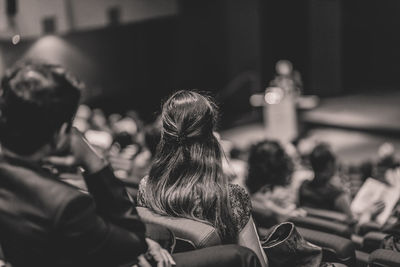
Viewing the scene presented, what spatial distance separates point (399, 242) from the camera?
7.12 ft

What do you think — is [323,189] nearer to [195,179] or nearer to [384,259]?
[384,259]

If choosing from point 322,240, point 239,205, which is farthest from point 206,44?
point 239,205

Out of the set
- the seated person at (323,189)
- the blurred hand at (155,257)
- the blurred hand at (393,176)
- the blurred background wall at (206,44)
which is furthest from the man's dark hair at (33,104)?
the blurred background wall at (206,44)

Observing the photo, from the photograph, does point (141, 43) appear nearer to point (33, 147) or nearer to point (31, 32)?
point (31, 32)

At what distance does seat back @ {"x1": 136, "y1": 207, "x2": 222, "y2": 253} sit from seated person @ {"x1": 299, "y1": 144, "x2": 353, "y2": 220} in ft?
6.95

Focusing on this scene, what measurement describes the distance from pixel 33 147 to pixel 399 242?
1.50 meters

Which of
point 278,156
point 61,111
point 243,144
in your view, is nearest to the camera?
point 61,111

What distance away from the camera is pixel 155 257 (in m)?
1.39

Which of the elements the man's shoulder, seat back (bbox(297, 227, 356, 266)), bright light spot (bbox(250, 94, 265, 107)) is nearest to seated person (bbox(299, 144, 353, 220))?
seat back (bbox(297, 227, 356, 266))

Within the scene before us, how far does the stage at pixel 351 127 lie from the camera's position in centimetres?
943

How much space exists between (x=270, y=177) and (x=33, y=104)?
2243 mm

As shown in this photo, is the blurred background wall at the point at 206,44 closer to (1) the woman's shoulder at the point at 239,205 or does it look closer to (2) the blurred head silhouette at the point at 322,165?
(2) the blurred head silhouette at the point at 322,165

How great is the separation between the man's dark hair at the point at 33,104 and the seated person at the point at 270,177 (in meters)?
2.13

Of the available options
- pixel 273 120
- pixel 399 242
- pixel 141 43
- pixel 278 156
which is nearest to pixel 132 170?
pixel 278 156
